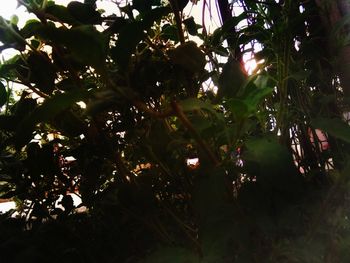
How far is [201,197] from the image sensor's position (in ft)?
1.22

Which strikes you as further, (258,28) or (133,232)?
(133,232)

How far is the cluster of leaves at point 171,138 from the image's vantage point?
34 centimetres

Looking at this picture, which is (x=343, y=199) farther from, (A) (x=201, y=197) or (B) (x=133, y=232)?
(B) (x=133, y=232)

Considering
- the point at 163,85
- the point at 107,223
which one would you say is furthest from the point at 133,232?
the point at 163,85

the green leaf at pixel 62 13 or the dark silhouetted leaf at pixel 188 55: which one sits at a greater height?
the green leaf at pixel 62 13

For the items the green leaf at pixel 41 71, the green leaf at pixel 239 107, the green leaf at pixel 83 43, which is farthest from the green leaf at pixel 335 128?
the green leaf at pixel 41 71

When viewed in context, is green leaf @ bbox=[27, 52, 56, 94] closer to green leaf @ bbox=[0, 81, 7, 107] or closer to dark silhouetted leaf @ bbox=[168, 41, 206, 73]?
green leaf @ bbox=[0, 81, 7, 107]

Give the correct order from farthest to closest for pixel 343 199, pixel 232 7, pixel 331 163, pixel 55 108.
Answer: pixel 232 7 → pixel 331 163 → pixel 343 199 → pixel 55 108

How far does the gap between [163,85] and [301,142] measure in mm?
314

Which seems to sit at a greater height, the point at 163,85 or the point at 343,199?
the point at 163,85

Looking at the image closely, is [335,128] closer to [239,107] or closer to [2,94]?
[239,107]

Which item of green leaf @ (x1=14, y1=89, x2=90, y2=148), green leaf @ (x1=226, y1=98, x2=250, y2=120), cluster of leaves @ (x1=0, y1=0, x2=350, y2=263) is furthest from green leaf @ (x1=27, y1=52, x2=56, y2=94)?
green leaf @ (x1=226, y1=98, x2=250, y2=120)

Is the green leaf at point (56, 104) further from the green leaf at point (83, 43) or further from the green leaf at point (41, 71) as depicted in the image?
the green leaf at point (41, 71)

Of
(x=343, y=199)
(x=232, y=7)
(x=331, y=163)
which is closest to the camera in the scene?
(x=343, y=199)
